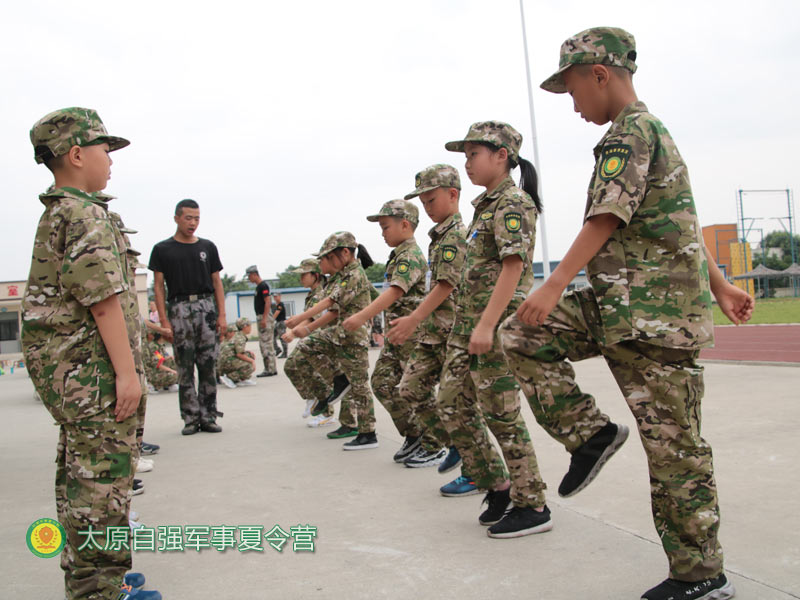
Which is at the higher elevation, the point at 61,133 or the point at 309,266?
the point at 61,133

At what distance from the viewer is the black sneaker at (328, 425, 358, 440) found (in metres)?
6.03

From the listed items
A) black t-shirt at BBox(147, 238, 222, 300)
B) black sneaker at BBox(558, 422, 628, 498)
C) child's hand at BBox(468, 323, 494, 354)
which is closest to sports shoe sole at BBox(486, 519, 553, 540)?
black sneaker at BBox(558, 422, 628, 498)

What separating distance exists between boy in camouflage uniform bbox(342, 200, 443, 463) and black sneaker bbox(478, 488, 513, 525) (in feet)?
3.82

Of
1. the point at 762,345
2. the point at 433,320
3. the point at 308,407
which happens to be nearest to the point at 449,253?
the point at 433,320

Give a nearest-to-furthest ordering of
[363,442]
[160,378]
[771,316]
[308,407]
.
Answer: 1. [363,442]
2. [308,407]
3. [160,378]
4. [771,316]

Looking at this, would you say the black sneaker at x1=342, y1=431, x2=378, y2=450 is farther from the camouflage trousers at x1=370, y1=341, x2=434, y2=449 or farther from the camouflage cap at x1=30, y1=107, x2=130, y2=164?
the camouflage cap at x1=30, y1=107, x2=130, y2=164

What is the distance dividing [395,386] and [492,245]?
1.98 metres

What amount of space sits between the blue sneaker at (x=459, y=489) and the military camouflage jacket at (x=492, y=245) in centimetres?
103

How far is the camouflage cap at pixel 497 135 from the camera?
136 inches

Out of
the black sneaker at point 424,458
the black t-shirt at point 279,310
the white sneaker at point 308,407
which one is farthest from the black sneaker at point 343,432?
the black t-shirt at point 279,310

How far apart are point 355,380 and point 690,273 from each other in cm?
367

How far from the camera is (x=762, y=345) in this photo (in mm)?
13141

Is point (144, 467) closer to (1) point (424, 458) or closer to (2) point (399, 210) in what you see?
(1) point (424, 458)

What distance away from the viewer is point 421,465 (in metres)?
4.65
